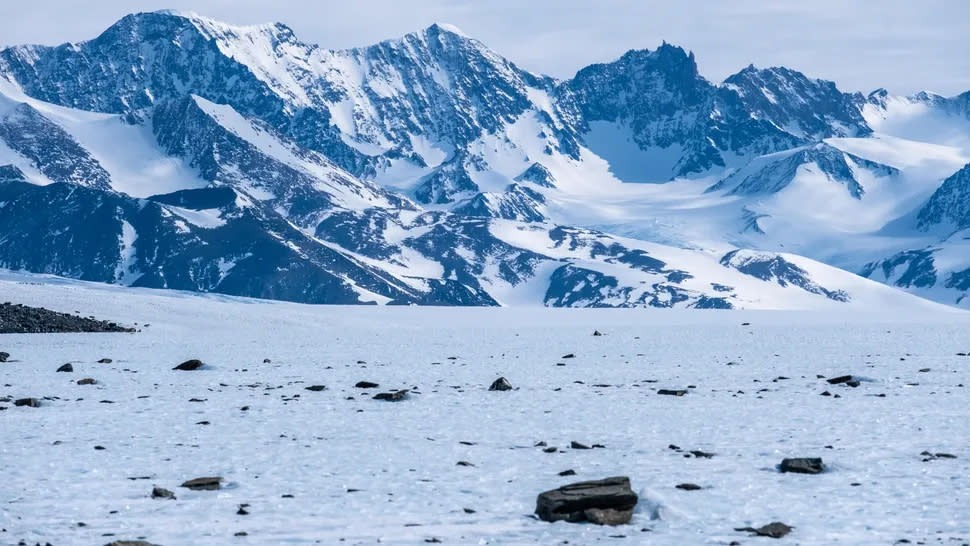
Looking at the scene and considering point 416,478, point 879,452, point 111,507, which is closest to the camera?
point 111,507

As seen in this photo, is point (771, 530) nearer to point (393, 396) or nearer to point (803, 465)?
point (803, 465)

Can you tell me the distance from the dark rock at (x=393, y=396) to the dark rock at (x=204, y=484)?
1460cm

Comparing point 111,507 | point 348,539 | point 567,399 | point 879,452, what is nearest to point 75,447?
point 111,507

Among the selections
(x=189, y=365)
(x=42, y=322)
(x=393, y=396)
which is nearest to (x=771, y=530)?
(x=393, y=396)

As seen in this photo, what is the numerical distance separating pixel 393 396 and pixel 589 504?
1796 centimetres

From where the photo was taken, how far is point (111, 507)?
2717 cm

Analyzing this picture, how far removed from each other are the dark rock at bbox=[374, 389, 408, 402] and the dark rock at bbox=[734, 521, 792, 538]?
65.0ft

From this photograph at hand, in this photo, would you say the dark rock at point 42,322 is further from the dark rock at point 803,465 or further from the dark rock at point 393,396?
the dark rock at point 803,465

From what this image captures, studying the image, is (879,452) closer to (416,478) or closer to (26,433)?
(416,478)

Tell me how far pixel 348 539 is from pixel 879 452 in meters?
14.4

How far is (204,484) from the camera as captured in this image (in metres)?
29.0

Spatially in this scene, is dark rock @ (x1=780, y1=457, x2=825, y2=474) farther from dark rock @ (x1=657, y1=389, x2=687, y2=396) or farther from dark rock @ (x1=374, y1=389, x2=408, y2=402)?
dark rock @ (x1=374, y1=389, x2=408, y2=402)

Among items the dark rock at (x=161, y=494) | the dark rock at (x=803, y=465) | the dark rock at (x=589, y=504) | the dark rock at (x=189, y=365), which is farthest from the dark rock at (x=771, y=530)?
the dark rock at (x=189, y=365)

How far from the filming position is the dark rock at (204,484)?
94.8ft
